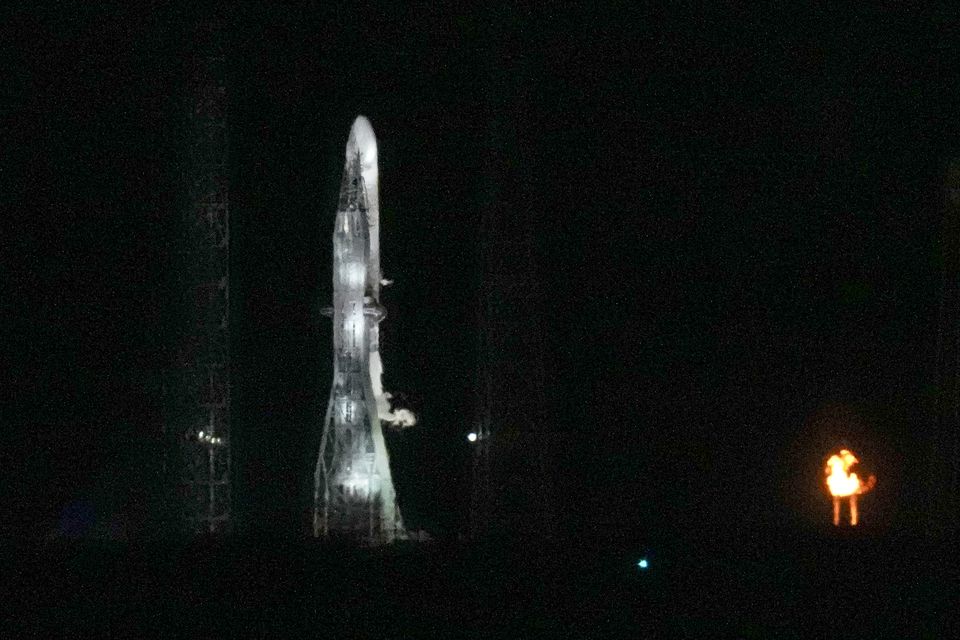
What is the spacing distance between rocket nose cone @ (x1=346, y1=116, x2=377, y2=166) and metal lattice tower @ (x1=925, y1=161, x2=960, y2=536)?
6.01 m

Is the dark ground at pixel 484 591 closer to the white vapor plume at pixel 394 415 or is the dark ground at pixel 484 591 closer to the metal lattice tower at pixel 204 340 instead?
the metal lattice tower at pixel 204 340

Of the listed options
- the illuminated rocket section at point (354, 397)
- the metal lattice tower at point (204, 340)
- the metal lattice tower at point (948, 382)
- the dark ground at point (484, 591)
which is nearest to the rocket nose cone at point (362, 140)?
the illuminated rocket section at point (354, 397)

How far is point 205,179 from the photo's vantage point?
14188 mm

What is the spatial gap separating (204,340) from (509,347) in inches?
124

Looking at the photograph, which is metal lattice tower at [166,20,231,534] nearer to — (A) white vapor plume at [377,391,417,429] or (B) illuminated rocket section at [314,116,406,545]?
(B) illuminated rocket section at [314,116,406,545]

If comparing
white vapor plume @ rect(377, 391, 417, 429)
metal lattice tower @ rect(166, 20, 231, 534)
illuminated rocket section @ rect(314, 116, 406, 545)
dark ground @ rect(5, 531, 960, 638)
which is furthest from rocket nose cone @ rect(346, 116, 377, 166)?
dark ground @ rect(5, 531, 960, 638)

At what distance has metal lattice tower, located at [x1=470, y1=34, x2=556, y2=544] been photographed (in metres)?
14.2

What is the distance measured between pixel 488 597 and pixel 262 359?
307 inches

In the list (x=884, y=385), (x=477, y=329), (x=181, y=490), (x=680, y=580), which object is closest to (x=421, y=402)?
(x=477, y=329)

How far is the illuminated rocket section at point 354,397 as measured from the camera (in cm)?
1500

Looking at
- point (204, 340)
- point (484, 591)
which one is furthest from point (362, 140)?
point (484, 591)

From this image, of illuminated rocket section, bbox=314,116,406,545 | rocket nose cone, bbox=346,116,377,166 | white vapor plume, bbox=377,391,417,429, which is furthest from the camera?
white vapor plume, bbox=377,391,417,429

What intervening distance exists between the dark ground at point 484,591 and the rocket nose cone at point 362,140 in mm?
6833

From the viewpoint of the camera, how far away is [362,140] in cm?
1522
